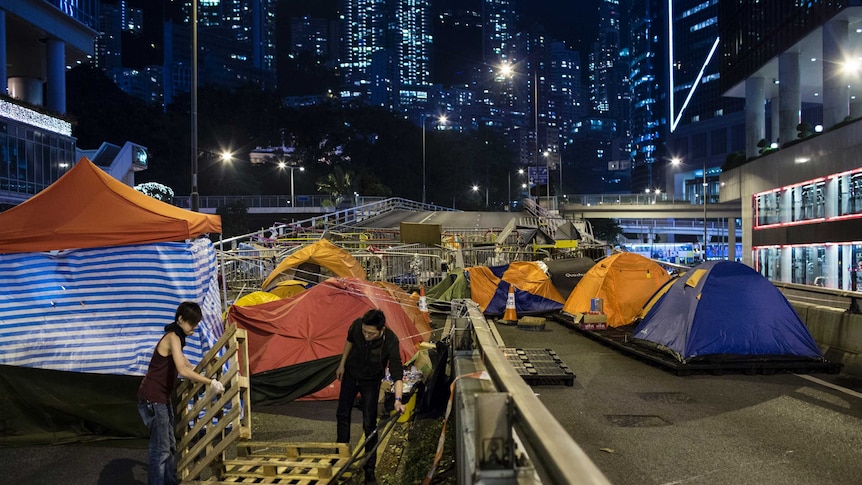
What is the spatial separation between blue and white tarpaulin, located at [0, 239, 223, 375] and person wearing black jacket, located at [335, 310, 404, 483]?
7.01ft

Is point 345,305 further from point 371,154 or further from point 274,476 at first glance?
point 371,154

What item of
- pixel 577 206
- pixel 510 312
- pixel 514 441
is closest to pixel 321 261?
pixel 510 312

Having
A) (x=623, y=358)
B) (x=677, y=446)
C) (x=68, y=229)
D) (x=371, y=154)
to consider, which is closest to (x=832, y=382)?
(x=623, y=358)

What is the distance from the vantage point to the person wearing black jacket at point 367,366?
632cm

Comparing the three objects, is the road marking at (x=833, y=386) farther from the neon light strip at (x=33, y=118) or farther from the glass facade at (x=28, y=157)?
the neon light strip at (x=33, y=118)

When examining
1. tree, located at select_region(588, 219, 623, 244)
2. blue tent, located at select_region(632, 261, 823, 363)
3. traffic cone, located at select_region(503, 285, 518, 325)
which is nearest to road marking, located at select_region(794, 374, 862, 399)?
blue tent, located at select_region(632, 261, 823, 363)

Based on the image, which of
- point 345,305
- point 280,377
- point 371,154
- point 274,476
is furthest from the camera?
point 371,154

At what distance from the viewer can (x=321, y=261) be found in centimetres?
1495

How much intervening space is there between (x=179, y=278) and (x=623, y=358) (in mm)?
7749

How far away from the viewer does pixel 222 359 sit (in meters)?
5.96

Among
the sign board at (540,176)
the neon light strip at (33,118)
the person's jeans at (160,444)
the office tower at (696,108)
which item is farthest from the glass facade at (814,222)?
the office tower at (696,108)

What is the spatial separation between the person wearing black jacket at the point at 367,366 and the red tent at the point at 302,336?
8.97 feet

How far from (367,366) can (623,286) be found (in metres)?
Result: 10.2

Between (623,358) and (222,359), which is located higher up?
(222,359)
